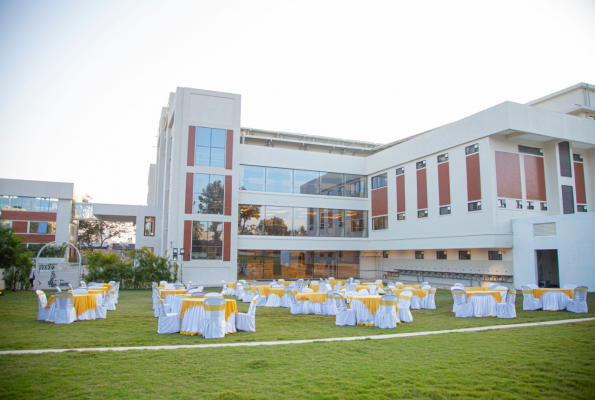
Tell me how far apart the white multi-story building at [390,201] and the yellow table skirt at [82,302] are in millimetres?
14087

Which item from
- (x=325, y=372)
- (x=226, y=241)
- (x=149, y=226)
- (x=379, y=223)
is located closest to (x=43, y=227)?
(x=149, y=226)

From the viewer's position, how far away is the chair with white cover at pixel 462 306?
46.1ft

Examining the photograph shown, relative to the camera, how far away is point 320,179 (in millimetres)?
35719

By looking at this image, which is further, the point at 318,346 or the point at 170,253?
the point at 170,253

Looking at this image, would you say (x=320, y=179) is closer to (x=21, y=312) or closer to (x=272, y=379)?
(x=21, y=312)

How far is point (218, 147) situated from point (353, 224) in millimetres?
14398

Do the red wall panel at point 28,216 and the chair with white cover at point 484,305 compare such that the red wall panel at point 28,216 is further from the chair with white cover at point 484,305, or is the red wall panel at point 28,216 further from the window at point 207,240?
the chair with white cover at point 484,305

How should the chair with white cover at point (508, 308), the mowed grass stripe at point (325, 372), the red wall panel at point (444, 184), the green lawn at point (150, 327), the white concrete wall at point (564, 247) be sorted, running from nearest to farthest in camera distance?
the mowed grass stripe at point (325, 372), the green lawn at point (150, 327), the chair with white cover at point (508, 308), the white concrete wall at point (564, 247), the red wall panel at point (444, 184)

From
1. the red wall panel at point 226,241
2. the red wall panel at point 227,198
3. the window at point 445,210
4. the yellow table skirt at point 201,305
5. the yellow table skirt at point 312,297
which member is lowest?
the yellow table skirt at point 312,297

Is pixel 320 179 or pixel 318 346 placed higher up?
pixel 320 179

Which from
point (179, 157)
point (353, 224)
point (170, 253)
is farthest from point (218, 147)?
point (353, 224)

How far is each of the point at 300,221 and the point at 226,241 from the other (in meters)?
7.28

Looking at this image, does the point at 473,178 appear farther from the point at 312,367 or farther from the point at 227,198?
the point at 312,367

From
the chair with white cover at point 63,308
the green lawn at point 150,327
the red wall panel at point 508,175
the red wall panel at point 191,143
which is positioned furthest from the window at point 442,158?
the chair with white cover at point 63,308
